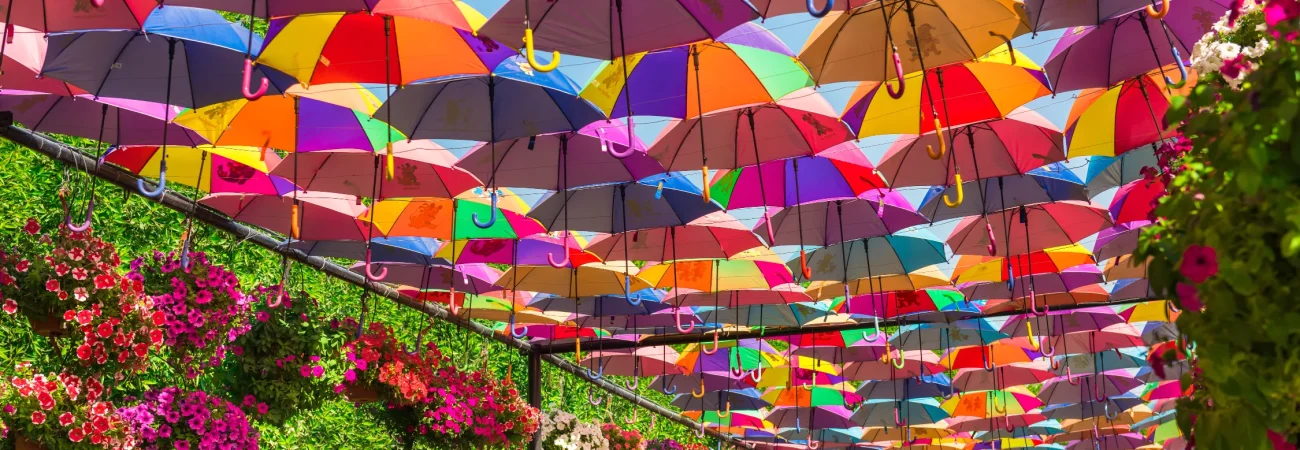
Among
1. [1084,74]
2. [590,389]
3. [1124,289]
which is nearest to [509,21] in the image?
[1084,74]

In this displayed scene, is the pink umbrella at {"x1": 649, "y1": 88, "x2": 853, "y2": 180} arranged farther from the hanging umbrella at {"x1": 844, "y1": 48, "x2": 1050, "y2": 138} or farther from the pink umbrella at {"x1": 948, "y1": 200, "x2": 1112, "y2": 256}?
the pink umbrella at {"x1": 948, "y1": 200, "x2": 1112, "y2": 256}

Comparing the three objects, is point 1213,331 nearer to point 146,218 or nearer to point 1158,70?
point 1158,70

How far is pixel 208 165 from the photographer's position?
7.82 metres

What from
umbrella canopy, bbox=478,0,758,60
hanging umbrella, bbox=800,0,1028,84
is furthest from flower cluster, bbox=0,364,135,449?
hanging umbrella, bbox=800,0,1028,84

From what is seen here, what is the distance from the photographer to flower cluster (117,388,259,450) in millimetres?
7103

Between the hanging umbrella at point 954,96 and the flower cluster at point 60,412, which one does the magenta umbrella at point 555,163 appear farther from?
the flower cluster at point 60,412

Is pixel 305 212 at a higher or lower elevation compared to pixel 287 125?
lower

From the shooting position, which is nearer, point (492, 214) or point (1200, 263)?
point (1200, 263)

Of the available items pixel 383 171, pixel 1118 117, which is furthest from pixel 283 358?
pixel 1118 117

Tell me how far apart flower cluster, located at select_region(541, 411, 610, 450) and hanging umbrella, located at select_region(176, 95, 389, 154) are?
6.61 meters

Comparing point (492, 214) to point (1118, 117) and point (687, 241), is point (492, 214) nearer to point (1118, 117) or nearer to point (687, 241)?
point (687, 241)

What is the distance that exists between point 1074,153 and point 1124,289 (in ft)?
17.2

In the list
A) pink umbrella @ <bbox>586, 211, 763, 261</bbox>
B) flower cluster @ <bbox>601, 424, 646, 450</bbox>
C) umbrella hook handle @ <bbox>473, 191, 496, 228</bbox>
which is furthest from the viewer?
flower cluster @ <bbox>601, 424, 646, 450</bbox>

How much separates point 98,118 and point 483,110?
2545mm
